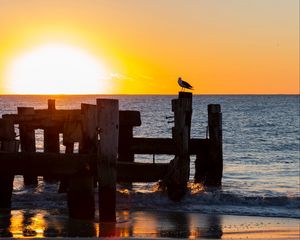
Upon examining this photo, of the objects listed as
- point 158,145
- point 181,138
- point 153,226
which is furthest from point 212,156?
point 153,226

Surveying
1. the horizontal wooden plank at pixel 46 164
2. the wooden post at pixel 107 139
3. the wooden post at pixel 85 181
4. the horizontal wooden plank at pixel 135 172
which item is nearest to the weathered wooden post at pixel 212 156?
the horizontal wooden plank at pixel 135 172

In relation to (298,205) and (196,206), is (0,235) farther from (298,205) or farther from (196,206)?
(298,205)

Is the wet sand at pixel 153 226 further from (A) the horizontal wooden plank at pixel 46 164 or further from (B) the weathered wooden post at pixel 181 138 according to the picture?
(B) the weathered wooden post at pixel 181 138

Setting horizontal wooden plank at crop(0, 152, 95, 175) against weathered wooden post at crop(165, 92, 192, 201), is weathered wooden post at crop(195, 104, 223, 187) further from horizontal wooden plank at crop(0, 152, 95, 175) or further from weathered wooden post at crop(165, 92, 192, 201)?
horizontal wooden plank at crop(0, 152, 95, 175)

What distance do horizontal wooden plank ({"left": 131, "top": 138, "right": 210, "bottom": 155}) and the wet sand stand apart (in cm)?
266

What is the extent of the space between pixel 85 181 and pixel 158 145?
15.8 ft

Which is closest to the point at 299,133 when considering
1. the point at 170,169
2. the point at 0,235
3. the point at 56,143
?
the point at 56,143

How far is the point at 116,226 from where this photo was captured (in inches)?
433

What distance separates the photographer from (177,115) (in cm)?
1426

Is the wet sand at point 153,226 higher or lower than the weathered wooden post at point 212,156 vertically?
lower

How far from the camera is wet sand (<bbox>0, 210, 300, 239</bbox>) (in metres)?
10.4

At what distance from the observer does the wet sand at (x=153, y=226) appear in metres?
10.4

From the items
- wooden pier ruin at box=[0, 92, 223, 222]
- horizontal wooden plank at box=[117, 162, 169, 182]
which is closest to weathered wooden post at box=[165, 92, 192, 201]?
wooden pier ruin at box=[0, 92, 223, 222]

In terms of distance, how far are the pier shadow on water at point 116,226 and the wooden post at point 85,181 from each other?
0.70ft
